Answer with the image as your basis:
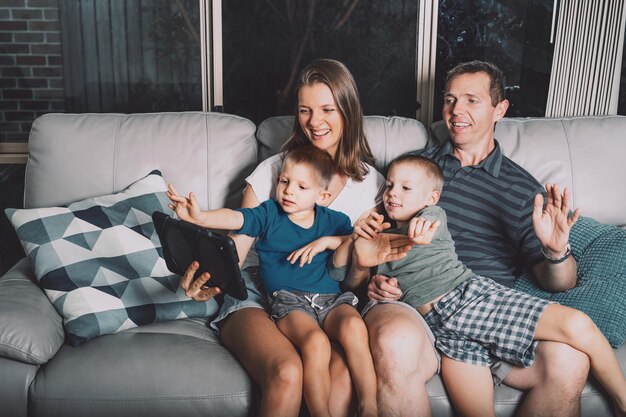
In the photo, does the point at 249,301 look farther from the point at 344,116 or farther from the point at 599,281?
the point at 599,281

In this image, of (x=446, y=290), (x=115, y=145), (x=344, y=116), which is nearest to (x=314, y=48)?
(x=344, y=116)

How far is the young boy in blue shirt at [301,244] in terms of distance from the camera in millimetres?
1712

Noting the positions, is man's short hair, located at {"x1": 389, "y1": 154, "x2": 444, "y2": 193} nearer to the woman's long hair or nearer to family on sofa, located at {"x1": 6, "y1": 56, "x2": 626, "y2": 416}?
family on sofa, located at {"x1": 6, "y1": 56, "x2": 626, "y2": 416}

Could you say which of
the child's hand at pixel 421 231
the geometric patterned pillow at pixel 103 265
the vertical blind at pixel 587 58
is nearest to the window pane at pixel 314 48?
the vertical blind at pixel 587 58

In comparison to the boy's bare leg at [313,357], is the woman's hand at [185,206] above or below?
above

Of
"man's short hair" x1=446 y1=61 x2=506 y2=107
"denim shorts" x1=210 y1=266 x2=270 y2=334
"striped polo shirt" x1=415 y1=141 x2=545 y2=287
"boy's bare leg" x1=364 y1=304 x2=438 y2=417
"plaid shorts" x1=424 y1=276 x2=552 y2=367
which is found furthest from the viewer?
"man's short hair" x1=446 y1=61 x2=506 y2=107

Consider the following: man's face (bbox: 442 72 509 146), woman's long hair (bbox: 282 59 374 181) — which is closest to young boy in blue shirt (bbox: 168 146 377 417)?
woman's long hair (bbox: 282 59 374 181)

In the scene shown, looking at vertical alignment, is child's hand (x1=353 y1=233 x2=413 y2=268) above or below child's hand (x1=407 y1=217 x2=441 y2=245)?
below

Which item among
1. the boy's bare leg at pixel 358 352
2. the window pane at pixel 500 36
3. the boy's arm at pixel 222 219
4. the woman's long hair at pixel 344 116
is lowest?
the boy's bare leg at pixel 358 352

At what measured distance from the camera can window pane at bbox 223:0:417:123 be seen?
313 centimetres

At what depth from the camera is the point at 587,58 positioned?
2.86 meters

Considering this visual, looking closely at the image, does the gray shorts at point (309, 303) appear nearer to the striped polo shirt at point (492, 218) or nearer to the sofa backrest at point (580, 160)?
the striped polo shirt at point (492, 218)

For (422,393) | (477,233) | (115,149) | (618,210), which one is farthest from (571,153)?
(115,149)

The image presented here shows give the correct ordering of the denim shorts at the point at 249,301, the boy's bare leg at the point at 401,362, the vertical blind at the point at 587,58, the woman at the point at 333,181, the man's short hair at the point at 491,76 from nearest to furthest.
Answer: the boy's bare leg at the point at 401,362 < the woman at the point at 333,181 < the denim shorts at the point at 249,301 < the man's short hair at the point at 491,76 < the vertical blind at the point at 587,58
